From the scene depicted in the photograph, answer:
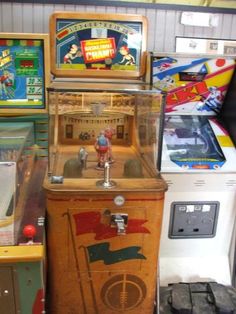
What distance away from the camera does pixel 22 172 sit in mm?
1726

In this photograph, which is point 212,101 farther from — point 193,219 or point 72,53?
Answer: point 72,53

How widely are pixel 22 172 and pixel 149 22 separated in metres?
2.11

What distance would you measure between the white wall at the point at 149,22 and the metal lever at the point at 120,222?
2111 mm

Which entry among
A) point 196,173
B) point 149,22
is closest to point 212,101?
point 196,173

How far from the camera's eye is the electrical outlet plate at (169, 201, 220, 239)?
87.6 inches

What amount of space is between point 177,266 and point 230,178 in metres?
0.68

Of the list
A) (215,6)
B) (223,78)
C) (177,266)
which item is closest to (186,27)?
(215,6)

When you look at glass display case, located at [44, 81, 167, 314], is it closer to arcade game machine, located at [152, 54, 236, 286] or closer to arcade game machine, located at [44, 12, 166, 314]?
arcade game machine, located at [44, 12, 166, 314]

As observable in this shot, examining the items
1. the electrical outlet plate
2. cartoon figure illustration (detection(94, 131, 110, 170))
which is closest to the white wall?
cartoon figure illustration (detection(94, 131, 110, 170))

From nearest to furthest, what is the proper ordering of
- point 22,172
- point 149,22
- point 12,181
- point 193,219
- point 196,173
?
point 12,181
point 22,172
point 196,173
point 193,219
point 149,22

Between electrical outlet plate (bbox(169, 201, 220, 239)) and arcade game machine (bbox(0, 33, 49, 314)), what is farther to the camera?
electrical outlet plate (bbox(169, 201, 220, 239))

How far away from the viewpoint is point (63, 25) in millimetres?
2295

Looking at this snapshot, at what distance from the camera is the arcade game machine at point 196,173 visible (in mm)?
2184

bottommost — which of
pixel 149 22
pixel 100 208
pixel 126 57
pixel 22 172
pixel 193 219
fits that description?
pixel 193 219
